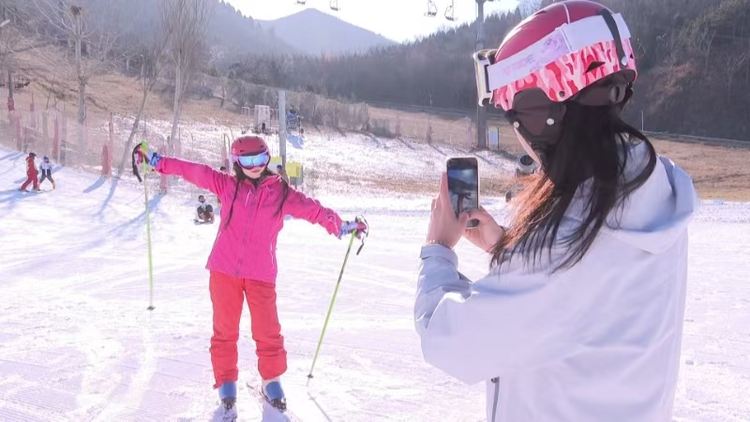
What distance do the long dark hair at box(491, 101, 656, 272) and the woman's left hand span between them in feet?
0.57

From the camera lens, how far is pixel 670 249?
44.1 inches

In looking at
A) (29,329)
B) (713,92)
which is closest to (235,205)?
(29,329)

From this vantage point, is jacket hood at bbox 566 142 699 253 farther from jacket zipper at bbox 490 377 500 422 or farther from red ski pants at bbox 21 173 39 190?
red ski pants at bbox 21 173 39 190

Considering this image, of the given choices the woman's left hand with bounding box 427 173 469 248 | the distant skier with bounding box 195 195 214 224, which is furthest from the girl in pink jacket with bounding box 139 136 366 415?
the distant skier with bounding box 195 195 214 224

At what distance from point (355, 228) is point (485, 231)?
2627 millimetres

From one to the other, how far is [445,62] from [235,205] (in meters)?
69.9

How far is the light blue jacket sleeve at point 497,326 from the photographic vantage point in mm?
1056

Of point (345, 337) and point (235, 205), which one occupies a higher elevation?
point (235, 205)

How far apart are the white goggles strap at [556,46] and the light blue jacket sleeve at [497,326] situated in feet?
1.37

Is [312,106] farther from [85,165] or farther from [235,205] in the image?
[235,205]

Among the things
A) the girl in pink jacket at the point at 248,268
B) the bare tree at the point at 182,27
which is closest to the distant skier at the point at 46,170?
the bare tree at the point at 182,27

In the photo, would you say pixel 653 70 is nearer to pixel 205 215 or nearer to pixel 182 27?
pixel 182 27

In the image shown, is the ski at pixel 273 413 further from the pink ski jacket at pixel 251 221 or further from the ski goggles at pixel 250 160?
the ski goggles at pixel 250 160

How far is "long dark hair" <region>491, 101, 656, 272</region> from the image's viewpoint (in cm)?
105
